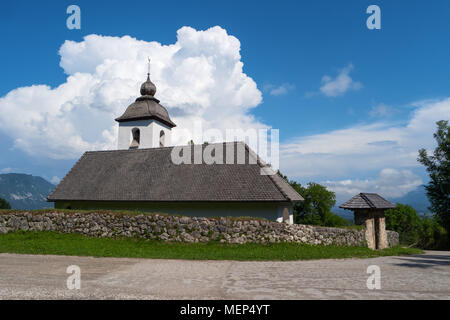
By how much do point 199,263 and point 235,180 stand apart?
9445mm

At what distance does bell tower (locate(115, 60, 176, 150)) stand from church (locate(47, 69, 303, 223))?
4285 mm

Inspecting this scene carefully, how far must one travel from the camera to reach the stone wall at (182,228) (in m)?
15.1

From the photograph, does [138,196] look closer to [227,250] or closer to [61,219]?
[61,219]

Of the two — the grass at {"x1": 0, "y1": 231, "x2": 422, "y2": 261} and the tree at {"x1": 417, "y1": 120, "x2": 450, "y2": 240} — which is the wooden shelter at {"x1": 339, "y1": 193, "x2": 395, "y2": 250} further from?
the tree at {"x1": 417, "y1": 120, "x2": 450, "y2": 240}

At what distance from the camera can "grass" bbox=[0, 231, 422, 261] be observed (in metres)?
12.5

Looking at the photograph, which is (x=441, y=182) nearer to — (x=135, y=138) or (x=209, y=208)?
(x=209, y=208)

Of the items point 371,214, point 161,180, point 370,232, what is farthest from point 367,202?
point 161,180

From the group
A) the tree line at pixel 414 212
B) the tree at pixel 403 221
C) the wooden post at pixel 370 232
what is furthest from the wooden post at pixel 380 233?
the tree at pixel 403 221

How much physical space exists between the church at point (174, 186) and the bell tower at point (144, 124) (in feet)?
14.1

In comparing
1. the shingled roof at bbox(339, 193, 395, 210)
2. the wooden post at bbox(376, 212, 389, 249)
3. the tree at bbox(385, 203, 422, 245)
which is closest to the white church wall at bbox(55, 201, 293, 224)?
the shingled roof at bbox(339, 193, 395, 210)

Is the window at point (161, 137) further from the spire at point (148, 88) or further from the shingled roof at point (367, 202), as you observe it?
the shingled roof at point (367, 202)
